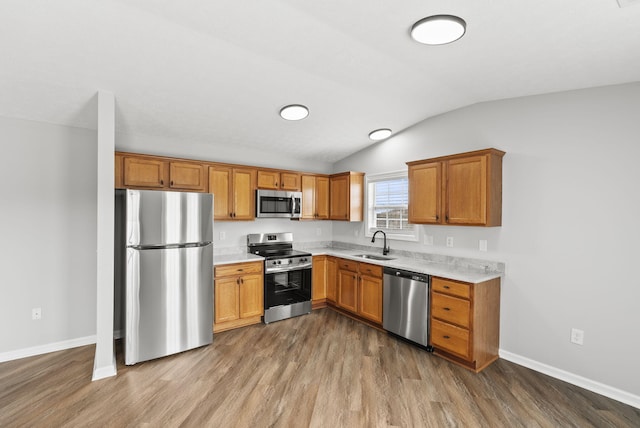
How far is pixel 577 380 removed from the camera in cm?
276

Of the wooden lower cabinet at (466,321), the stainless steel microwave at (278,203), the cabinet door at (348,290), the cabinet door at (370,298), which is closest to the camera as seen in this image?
the wooden lower cabinet at (466,321)

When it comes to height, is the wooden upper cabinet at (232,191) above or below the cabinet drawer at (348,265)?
above

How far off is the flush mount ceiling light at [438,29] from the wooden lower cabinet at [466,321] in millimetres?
2235

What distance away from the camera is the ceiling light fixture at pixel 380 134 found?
4.35 m

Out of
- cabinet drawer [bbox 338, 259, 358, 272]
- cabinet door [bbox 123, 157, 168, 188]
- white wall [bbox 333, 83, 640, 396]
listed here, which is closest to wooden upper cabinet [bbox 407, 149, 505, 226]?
white wall [bbox 333, 83, 640, 396]

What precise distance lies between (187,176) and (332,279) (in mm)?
2652

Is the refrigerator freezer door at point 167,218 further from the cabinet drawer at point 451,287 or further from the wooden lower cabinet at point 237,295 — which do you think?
the cabinet drawer at point 451,287

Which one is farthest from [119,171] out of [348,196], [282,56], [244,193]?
[348,196]

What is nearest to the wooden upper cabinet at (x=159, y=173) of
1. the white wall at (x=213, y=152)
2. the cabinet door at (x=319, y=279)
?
the white wall at (x=213, y=152)

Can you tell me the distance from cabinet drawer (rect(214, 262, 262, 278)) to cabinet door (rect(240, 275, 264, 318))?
0.08 m

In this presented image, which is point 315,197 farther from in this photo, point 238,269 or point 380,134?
point 238,269

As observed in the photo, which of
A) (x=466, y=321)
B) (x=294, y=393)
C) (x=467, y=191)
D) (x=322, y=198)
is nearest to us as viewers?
(x=294, y=393)

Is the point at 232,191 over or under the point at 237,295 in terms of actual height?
over

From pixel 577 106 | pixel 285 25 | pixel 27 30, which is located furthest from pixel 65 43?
pixel 577 106
